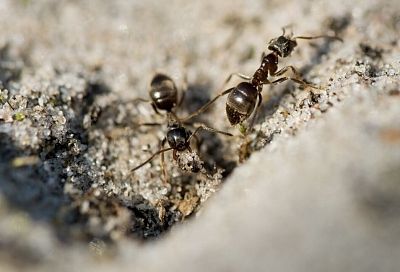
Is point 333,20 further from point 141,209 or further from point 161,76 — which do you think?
point 141,209

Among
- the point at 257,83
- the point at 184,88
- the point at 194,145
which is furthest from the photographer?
the point at 184,88

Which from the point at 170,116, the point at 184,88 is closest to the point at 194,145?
the point at 170,116

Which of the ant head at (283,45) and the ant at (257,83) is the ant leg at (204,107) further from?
the ant head at (283,45)

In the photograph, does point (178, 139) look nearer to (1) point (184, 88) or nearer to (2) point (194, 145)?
(2) point (194, 145)

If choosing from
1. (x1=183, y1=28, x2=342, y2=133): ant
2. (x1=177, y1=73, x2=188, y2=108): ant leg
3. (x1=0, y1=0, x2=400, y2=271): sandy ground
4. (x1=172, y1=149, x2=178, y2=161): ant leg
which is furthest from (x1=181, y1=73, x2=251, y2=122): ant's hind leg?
(x1=172, y1=149, x2=178, y2=161): ant leg

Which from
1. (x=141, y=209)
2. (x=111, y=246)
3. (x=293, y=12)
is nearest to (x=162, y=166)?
(x=141, y=209)

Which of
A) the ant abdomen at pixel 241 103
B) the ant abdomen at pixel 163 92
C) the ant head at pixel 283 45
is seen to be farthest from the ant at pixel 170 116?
the ant head at pixel 283 45
